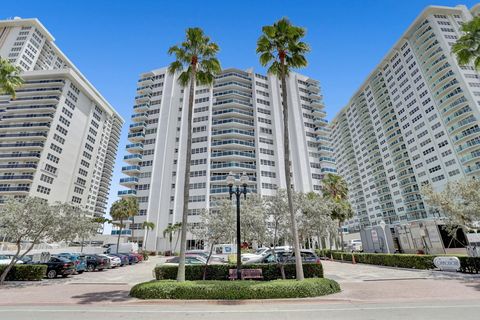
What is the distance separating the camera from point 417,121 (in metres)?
83.1

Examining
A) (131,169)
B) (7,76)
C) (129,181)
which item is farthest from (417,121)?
(7,76)

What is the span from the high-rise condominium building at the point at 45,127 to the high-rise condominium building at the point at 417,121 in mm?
102238

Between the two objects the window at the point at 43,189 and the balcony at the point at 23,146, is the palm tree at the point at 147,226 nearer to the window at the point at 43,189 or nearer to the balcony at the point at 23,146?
the window at the point at 43,189

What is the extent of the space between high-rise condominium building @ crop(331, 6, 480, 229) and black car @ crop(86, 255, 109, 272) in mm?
68945

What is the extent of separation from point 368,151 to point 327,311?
11488cm

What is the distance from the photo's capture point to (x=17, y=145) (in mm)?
73188

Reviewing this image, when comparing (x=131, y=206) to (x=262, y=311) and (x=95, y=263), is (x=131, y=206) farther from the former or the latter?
(x=262, y=311)

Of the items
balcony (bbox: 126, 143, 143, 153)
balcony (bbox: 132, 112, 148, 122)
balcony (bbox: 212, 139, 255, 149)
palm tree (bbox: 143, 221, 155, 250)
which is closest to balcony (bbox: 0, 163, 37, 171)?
balcony (bbox: 126, 143, 143, 153)

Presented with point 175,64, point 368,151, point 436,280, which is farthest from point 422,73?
point 175,64

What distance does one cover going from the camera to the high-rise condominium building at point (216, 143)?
2490 inches

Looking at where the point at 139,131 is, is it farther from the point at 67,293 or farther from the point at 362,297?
the point at 362,297

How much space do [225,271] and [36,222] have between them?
15.0m

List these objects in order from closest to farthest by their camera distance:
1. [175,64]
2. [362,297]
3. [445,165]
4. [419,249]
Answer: [362,297]
[175,64]
[419,249]
[445,165]

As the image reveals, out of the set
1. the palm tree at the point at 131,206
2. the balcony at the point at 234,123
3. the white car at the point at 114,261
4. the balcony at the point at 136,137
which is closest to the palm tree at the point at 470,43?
the white car at the point at 114,261
